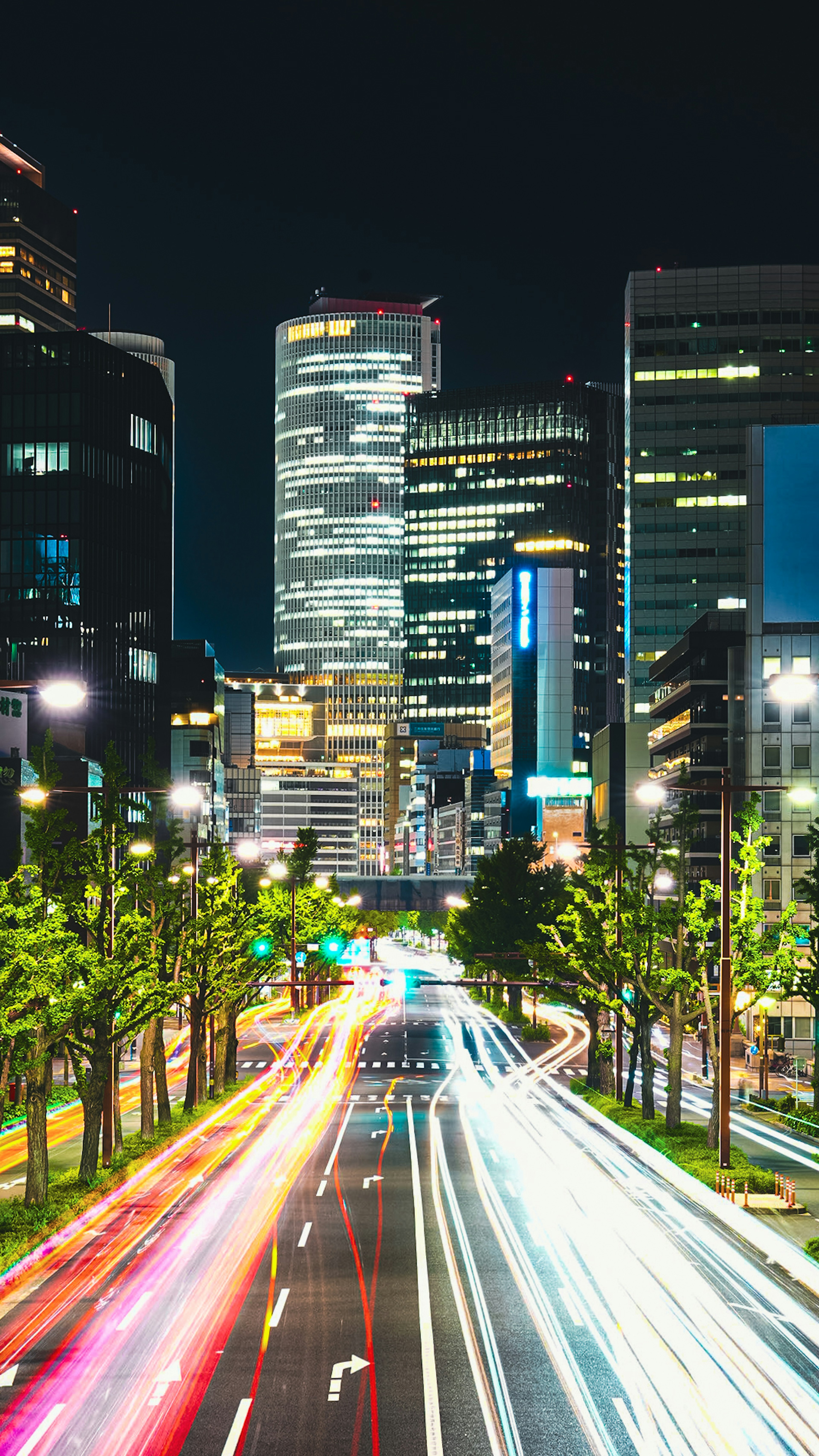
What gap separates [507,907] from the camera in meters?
125

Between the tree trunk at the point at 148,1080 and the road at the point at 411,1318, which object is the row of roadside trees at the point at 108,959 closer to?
the tree trunk at the point at 148,1080

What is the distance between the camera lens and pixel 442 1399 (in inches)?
902

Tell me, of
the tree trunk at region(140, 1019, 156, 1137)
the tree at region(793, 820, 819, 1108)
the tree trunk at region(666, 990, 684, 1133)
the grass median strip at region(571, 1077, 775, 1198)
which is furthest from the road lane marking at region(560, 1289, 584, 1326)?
→ the tree at region(793, 820, 819, 1108)

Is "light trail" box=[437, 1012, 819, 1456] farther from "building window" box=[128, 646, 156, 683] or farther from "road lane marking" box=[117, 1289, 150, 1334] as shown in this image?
"building window" box=[128, 646, 156, 683]

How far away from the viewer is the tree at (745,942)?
47.3 metres

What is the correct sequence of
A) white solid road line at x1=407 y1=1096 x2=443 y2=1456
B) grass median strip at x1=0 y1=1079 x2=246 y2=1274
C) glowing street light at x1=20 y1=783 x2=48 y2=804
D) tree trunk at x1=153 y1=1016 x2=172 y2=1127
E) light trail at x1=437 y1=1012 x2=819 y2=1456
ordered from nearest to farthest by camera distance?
white solid road line at x1=407 y1=1096 x2=443 y2=1456 → light trail at x1=437 y1=1012 x2=819 y2=1456 → grass median strip at x1=0 y1=1079 x2=246 y2=1274 → glowing street light at x1=20 y1=783 x2=48 y2=804 → tree trunk at x1=153 y1=1016 x2=172 y2=1127

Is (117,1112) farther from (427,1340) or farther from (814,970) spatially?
(814,970)

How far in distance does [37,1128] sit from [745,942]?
75.4ft

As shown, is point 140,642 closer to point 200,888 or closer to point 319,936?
point 319,936

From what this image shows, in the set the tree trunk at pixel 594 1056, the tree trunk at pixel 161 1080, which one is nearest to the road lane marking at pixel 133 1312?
the tree trunk at pixel 161 1080

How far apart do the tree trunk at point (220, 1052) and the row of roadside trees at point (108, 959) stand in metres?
0.09

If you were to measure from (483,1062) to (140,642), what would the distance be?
97053 millimetres

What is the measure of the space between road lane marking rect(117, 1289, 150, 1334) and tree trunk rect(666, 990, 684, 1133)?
26.0 m

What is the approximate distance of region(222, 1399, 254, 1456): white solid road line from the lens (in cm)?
2067
